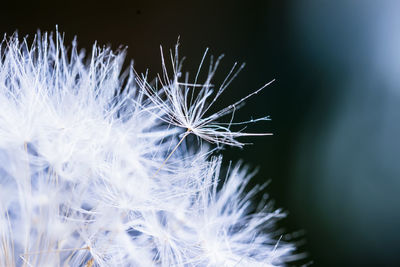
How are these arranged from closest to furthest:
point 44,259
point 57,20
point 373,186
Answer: point 44,259
point 57,20
point 373,186

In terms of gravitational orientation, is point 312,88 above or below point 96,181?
above

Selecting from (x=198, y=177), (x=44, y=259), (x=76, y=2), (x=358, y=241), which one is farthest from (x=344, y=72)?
(x=44, y=259)

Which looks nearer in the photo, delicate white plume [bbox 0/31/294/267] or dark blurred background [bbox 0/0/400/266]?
delicate white plume [bbox 0/31/294/267]

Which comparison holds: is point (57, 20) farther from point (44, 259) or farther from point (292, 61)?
point (44, 259)

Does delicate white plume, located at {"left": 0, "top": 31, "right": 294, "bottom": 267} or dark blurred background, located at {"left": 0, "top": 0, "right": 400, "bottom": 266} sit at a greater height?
dark blurred background, located at {"left": 0, "top": 0, "right": 400, "bottom": 266}

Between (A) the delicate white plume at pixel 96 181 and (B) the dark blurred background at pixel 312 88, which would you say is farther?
(B) the dark blurred background at pixel 312 88
